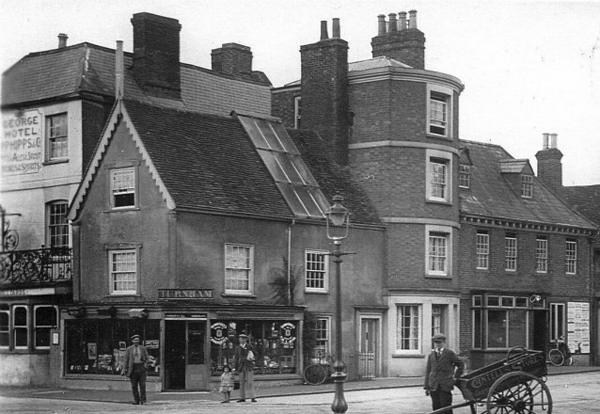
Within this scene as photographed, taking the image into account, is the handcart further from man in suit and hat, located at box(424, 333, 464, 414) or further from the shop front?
the shop front

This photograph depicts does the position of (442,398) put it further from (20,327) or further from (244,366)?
(20,327)

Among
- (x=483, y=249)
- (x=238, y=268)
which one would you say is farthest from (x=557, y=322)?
(x=238, y=268)

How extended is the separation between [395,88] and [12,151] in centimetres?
1344

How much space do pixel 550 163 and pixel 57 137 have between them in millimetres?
25623

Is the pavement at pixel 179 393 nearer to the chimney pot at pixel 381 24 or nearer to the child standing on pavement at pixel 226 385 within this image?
the child standing on pavement at pixel 226 385

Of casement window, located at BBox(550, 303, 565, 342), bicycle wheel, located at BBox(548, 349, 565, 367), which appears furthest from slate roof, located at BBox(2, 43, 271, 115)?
bicycle wheel, located at BBox(548, 349, 565, 367)

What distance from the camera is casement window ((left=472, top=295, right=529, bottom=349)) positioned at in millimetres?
42500

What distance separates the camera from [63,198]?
3562cm

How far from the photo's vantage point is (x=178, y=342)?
31172 millimetres

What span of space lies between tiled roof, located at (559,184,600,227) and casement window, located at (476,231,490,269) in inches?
366

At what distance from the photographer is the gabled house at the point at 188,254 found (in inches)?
1239

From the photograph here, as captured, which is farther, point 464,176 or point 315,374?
point 464,176

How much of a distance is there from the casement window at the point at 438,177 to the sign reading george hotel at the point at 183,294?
11327mm

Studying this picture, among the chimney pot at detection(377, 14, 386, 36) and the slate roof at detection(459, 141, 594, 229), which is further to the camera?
the chimney pot at detection(377, 14, 386, 36)
